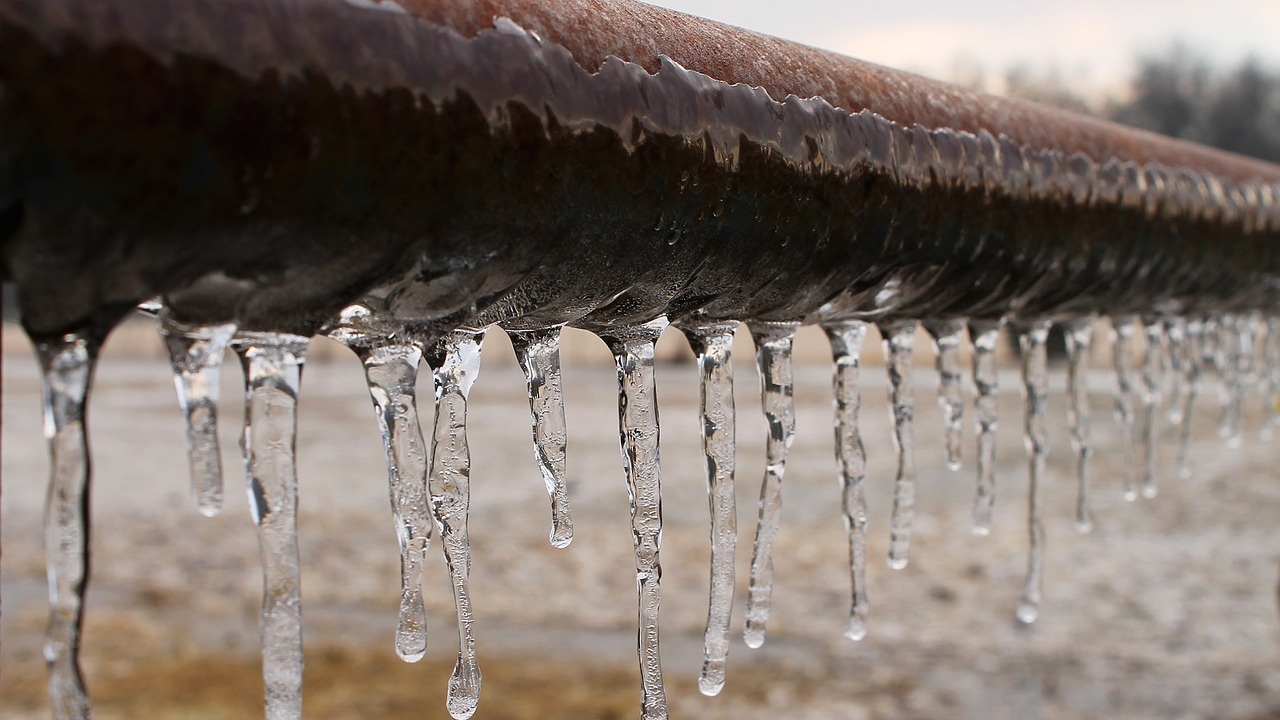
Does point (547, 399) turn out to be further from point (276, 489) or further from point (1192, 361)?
point (1192, 361)

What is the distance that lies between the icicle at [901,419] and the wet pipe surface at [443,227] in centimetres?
8

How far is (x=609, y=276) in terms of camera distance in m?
0.80

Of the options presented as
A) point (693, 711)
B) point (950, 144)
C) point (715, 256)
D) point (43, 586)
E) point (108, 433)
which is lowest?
point (693, 711)

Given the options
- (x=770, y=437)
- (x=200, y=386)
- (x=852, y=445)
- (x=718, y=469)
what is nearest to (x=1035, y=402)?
(x=852, y=445)

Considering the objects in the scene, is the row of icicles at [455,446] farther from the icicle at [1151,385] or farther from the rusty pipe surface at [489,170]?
the icicle at [1151,385]

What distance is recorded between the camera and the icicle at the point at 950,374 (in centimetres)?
144

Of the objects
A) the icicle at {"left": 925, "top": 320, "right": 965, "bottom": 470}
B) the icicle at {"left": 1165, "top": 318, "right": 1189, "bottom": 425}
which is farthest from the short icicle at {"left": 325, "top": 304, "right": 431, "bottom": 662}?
the icicle at {"left": 1165, "top": 318, "right": 1189, "bottom": 425}

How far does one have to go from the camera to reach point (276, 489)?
2.66 ft

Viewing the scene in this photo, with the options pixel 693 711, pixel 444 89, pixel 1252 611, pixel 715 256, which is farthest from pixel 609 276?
pixel 1252 611

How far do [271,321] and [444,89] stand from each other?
186 millimetres

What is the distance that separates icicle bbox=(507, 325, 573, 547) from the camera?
99cm

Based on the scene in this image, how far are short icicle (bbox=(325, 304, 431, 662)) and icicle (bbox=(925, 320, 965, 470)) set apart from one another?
27.5 inches

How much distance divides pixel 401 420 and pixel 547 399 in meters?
0.16

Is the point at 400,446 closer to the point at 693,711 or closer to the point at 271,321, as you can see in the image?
the point at 271,321
